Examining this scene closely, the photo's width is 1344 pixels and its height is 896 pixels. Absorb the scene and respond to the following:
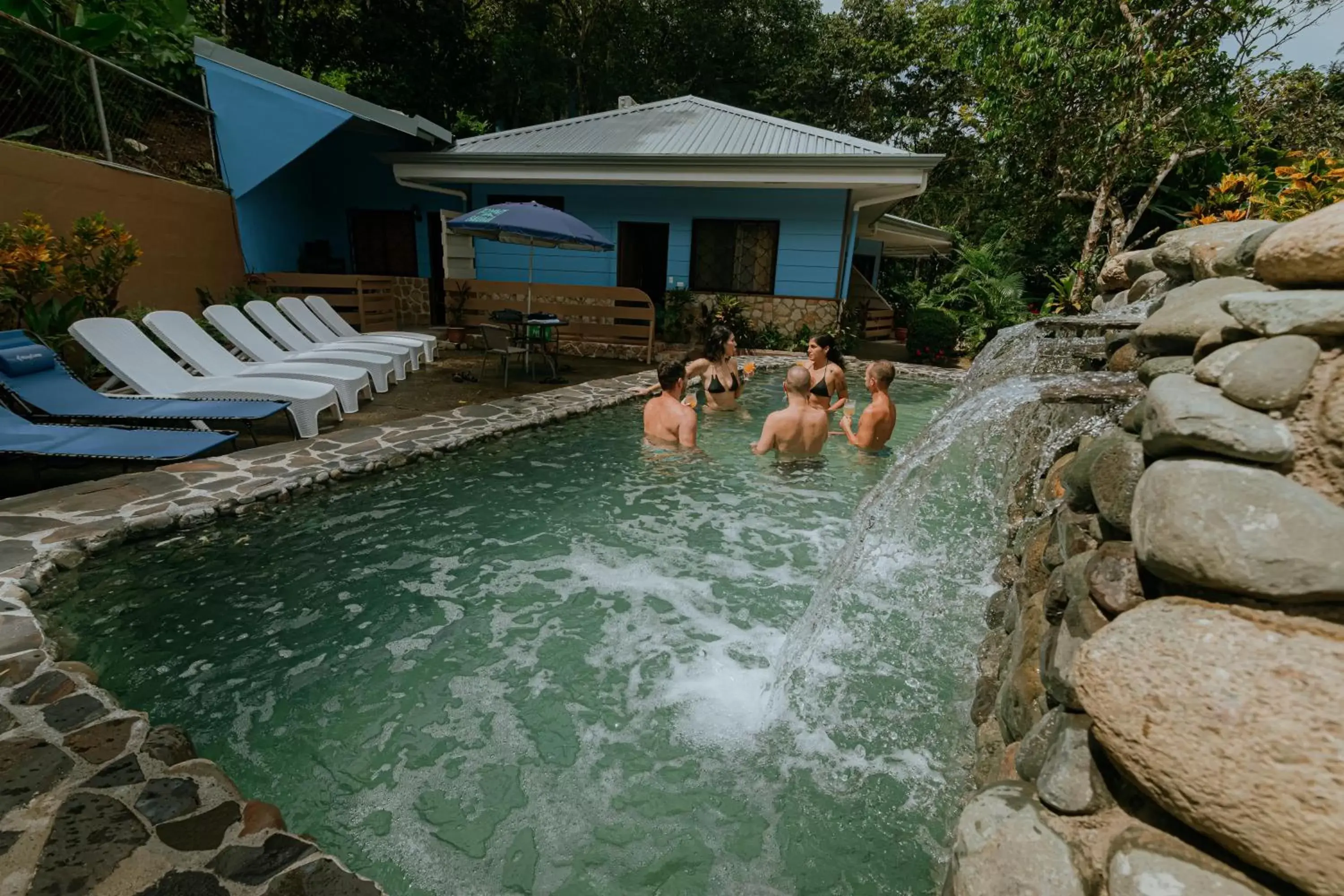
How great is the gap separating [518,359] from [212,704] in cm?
928

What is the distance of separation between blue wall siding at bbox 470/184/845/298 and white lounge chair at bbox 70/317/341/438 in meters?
7.82

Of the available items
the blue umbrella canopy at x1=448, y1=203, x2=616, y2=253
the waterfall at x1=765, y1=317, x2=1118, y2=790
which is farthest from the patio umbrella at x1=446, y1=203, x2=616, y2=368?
the waterfall at x1=765, y1=317, x2=1118, y2=790

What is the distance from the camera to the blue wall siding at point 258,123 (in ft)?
36.4

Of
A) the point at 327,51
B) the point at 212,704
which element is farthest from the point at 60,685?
the point at 327,51

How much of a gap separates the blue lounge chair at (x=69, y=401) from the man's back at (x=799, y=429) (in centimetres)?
487

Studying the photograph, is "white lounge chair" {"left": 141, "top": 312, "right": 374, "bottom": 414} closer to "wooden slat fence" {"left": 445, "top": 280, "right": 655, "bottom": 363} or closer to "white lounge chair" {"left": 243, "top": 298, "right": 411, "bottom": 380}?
"white lounge chair" {"left": 243, "top": 298, "right": 411, "bottom": 380}

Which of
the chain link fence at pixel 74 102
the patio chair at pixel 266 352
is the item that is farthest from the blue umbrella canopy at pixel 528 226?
the chain link fence at pixel 74 102

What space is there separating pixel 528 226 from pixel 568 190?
5778mm

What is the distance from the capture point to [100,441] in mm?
4926

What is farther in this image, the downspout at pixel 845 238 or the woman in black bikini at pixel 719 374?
the downspout at pixel 845 238

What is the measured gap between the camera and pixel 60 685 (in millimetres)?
2686

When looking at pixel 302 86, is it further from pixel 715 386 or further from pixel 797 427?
pixel 797 427

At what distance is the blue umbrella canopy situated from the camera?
338 inches

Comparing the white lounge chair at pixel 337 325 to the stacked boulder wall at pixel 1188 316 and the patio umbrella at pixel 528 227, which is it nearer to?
the patio umbrella at pixel 528 227
